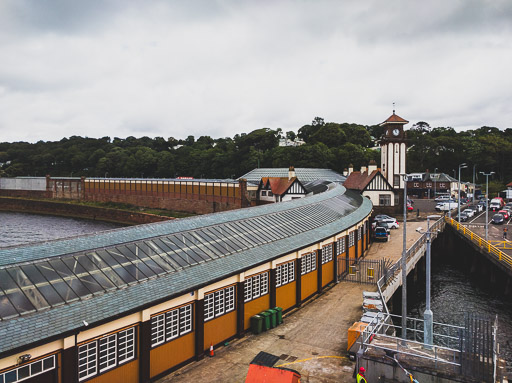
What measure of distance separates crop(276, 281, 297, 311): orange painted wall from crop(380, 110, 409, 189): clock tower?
55.8 m

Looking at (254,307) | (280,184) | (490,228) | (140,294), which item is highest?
Result: (280,184)

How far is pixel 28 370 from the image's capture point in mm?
11531

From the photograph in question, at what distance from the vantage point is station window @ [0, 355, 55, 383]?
1102 centimetres

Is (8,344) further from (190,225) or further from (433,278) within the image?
(433,278)

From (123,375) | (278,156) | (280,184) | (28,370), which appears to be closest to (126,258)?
(123,375)

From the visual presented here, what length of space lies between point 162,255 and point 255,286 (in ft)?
17.4

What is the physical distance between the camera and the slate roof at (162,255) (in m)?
12.0

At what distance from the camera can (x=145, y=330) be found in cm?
1464

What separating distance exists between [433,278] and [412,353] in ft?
110

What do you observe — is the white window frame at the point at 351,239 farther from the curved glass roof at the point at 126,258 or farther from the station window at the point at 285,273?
the station window at the point at 285,273

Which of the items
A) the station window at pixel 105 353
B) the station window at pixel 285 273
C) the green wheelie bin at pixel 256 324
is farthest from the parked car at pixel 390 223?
the station window at pixel 105 353

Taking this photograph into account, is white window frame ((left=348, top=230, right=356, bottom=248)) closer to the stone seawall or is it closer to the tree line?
the stone seawall

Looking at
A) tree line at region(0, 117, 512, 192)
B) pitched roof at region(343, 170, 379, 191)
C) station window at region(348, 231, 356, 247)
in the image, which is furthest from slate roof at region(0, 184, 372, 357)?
tree line at region(0, 117, 512, 192)

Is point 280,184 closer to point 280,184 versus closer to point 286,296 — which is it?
point 280,184
